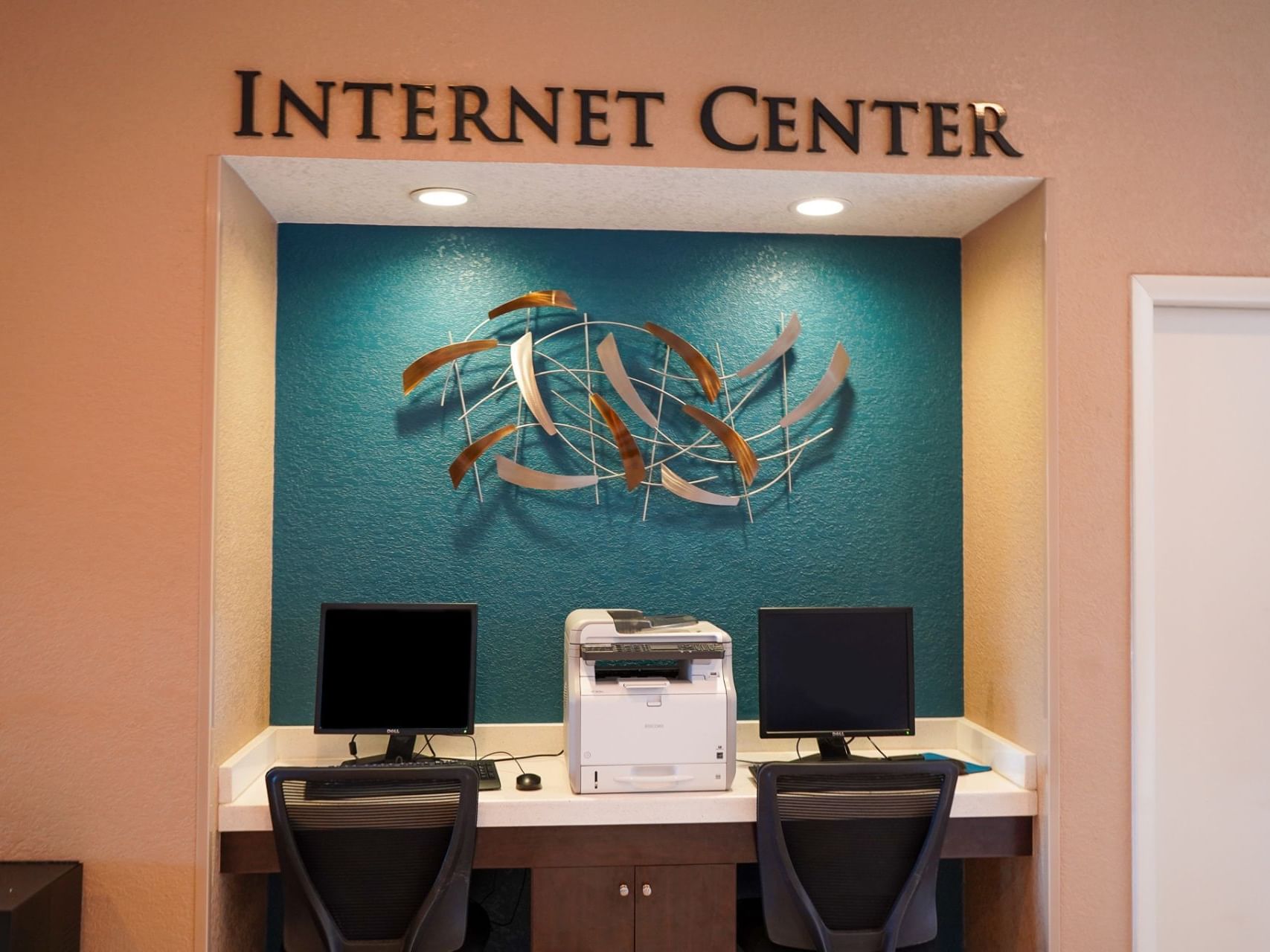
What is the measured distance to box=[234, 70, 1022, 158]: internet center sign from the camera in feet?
8.61

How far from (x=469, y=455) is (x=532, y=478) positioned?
208 mm

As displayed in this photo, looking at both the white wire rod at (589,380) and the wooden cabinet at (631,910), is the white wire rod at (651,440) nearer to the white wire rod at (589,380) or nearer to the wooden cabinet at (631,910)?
the white wire rod at (589,380)

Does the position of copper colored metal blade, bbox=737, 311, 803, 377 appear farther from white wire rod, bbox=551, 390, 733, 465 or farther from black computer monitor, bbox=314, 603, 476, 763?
black computer monitor, bbox=314, 603, 476, 763

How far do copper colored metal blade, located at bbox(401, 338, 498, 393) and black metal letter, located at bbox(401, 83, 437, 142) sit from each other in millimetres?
701

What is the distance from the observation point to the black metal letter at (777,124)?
8.88 feet

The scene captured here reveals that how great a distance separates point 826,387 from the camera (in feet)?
10.7

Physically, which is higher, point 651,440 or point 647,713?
point 651,440

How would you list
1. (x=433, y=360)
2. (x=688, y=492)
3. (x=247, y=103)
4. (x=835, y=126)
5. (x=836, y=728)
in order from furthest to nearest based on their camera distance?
(x=688, y=492) < (x=433, y=360) < (x=836, y=728) < (x=835, y=126) < (x=247, y=103)

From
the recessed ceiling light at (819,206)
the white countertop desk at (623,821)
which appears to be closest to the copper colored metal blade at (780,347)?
the recessed ceiling light at (819,206)

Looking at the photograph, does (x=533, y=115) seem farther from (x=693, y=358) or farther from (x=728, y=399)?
(x=728, y=399)

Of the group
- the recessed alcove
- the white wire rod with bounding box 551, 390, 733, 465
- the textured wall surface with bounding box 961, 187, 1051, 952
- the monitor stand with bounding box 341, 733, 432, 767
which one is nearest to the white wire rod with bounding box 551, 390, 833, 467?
the white wire rod with bounding box 551, 390, 733, 465

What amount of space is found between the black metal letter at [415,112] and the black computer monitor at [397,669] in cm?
129

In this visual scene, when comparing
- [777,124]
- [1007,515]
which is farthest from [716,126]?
[1007,515]

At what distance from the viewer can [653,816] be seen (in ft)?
8.84
